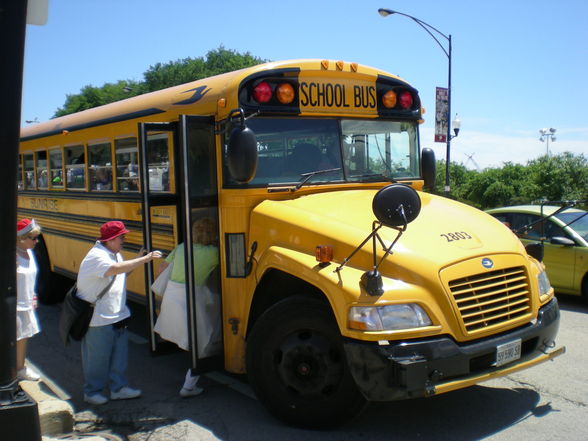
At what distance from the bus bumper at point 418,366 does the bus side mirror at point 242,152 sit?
1325mm

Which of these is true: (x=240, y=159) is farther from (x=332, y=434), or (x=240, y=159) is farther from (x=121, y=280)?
(x=332, y=434)

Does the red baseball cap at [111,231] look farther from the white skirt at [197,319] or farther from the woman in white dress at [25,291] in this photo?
the woman in white dress at [25,291]

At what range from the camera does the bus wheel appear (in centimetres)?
364

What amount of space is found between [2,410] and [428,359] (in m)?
2.18

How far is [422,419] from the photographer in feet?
13.1

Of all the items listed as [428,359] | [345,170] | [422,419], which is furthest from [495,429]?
[345,170]

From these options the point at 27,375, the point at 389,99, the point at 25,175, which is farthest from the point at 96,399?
the point at 25,175

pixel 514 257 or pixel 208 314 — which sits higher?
pixel 514 257

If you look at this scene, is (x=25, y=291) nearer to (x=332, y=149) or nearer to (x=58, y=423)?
(x=58, y=423)

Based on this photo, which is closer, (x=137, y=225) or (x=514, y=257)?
(x=514, y=257)

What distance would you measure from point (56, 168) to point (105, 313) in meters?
Result: 3.44

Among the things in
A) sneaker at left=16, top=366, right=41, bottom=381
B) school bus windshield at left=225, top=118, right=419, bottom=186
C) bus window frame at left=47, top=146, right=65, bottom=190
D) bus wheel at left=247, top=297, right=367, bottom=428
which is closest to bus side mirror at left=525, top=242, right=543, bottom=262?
school bus windshield at left=225, top=118, right=419, bottom=186

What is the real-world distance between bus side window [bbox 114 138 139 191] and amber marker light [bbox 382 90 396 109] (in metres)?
2.34

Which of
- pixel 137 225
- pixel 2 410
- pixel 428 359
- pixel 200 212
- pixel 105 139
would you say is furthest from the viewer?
pixel 105 139
